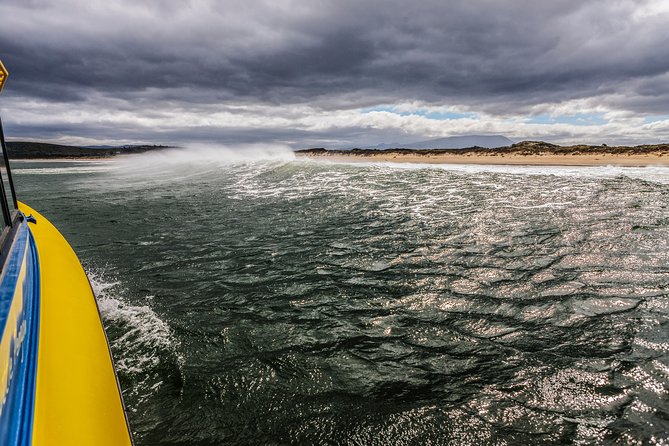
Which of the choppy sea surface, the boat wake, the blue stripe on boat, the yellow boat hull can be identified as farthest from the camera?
the boat wake

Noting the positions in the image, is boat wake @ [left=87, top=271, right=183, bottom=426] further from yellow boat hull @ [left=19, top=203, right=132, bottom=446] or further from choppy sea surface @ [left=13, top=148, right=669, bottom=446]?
yellow boat hull @ [left=19, top=203, right=132, bottom=446]

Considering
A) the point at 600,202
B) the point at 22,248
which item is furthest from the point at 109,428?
the point at 600,202

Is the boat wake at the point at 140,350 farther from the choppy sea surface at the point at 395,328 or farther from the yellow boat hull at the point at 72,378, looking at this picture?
the yellow boat hull at the point at 72,378

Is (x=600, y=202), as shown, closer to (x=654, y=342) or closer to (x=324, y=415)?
(x=654, y=342)

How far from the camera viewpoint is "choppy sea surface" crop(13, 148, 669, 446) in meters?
3.72

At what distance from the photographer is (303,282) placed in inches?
292

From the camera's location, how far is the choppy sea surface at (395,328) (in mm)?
3719

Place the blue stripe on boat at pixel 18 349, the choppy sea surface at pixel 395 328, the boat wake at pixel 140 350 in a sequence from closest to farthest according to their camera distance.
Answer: the blue stripe on boat at pixel 18 349, the choppy sea surface at pixel 395 328, the boat wake at pixel 140 350

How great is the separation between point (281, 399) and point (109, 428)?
2.01m

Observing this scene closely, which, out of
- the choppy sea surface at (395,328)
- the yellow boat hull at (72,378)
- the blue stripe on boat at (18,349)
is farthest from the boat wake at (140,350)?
the blue stripe on boat at (18,349)

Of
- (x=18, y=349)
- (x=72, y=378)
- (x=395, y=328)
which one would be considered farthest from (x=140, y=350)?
(x=395, y=328)

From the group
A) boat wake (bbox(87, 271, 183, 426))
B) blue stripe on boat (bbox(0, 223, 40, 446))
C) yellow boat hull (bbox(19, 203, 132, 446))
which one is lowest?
boat wake (bbox(87, 271, 183, 426))

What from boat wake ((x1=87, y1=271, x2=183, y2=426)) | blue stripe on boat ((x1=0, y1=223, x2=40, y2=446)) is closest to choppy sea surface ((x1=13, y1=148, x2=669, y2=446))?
boat wake ((x1=87, y1=271, x2=183, y2=426))

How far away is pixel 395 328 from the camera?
5523 mm
